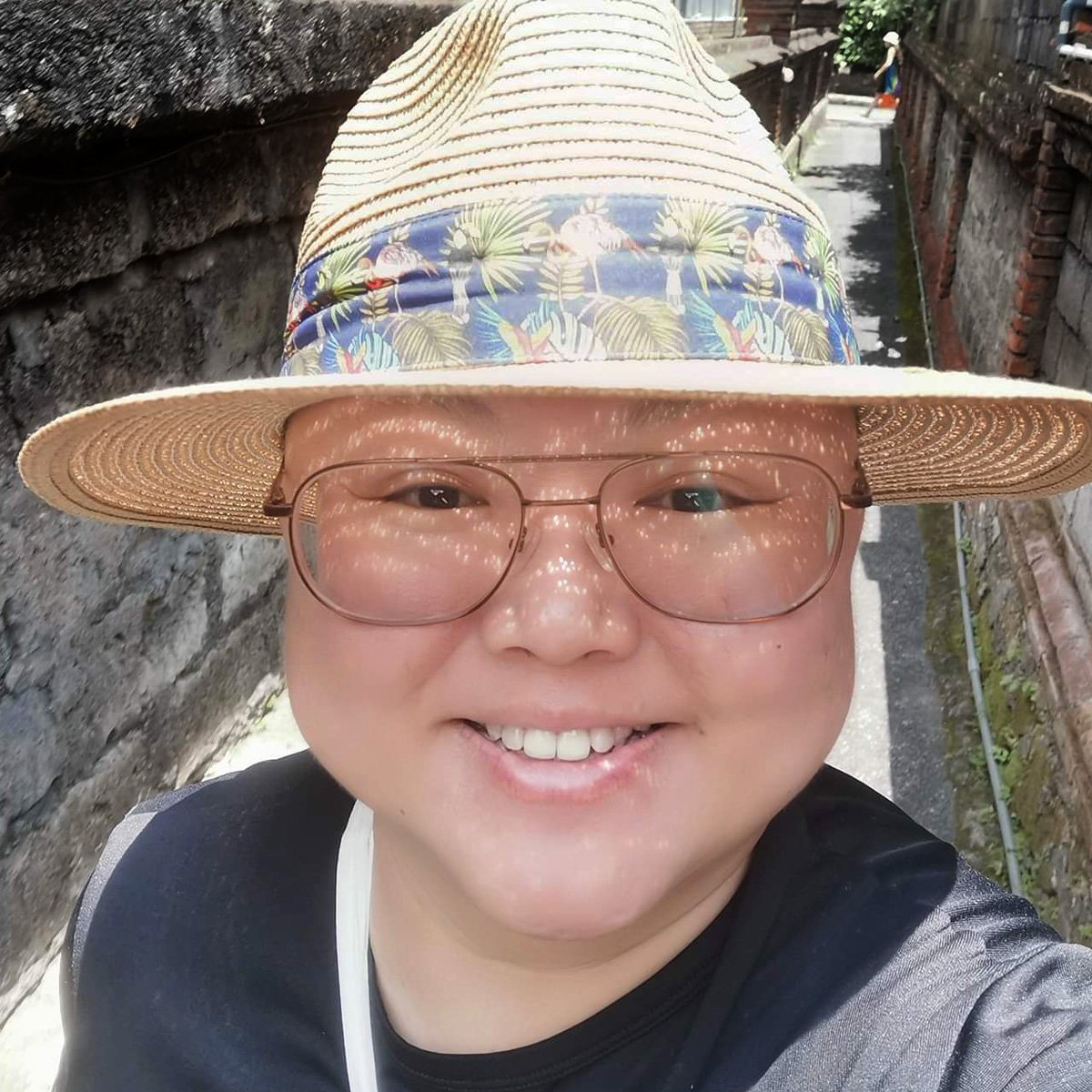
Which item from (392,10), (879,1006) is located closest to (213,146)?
(392,10)

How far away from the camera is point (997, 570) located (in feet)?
12.7

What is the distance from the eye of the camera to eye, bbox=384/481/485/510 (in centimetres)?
91

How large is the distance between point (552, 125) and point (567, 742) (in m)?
0.58

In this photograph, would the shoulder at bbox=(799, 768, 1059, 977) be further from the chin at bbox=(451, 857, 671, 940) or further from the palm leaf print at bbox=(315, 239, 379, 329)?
the palm leaf print at bbox=(315, 239, 379, 329)

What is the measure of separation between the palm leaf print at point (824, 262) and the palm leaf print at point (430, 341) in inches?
14.2

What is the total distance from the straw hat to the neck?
19.9 inches

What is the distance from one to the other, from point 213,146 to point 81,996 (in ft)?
5.91

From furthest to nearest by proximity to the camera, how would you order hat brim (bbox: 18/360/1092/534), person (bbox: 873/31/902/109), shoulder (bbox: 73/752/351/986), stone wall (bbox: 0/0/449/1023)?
person (bbox: 873/31/902/109), stone wall (bbox: 0/0/449/1023), shoulder (bbox: 73/752/351/986), hat brim (bbox: 18/360/1092/534)

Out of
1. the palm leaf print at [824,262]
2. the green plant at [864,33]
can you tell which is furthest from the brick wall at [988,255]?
the green plant at [864,33]

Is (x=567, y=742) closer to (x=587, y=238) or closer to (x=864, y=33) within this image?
(x=587, y=238)

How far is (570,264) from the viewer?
886 mm

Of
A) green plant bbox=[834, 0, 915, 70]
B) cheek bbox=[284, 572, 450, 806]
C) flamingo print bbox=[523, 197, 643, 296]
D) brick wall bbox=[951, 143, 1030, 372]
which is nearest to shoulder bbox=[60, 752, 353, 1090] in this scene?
cheek bbox=[284, 572, 450, 806]

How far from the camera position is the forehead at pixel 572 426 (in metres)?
0.86

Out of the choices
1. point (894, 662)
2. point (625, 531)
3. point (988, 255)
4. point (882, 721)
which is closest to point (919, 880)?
point (625, 531)
